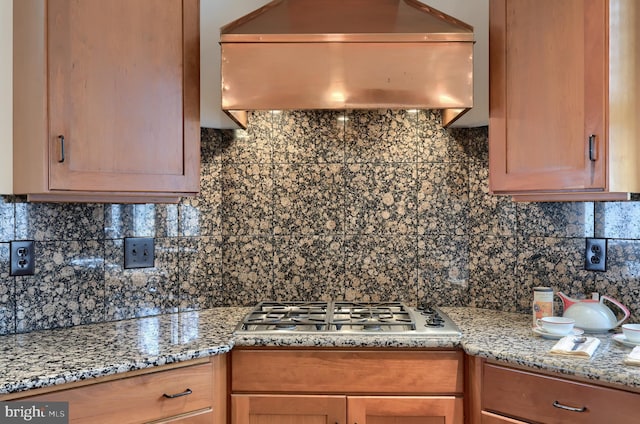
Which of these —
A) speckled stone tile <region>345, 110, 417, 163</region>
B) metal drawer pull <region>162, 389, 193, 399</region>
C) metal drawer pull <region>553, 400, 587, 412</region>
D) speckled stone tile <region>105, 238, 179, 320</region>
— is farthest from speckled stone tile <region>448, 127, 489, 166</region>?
metal drawer pull <region>162, 389, 193, 399</region>

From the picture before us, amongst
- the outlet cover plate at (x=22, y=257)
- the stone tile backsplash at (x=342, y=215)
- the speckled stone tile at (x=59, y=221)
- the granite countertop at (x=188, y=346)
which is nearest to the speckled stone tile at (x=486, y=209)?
the stone tile backsplash at (x=342, y=215)

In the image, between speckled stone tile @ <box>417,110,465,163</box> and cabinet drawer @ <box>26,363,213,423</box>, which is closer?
cabinet drawer @ <box>26,363,213,423</box>

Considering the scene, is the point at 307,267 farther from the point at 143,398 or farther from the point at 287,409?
the point at 143,398

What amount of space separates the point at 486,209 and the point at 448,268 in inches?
12.1

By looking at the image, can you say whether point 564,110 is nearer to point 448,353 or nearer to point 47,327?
point 448,353

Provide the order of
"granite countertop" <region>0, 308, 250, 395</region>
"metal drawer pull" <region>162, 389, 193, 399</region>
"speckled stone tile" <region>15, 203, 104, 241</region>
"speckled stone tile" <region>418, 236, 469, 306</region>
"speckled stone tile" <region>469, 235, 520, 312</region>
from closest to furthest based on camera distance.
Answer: "granite countertop" <region>0, 308, 250, 395</region> < "metal drawer pull" <region>162, 389, 193, 399</region> < "speckled stone tile" <region>15, 203, 104, 241</region> < "speckled stone tile" <region>469, 235, 520, 312</region> < "speckled stone tile" <region>418, 236, 469, 306</region>

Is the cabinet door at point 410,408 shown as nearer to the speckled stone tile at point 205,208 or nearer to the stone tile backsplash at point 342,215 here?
the stone tile backsplash at point 342,215

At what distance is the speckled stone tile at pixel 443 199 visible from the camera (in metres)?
2.25

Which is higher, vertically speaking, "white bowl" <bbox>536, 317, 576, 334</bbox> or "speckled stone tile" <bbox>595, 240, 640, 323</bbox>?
"speckled stone tile" <bbox>595, 240, 640, 323</bbox>

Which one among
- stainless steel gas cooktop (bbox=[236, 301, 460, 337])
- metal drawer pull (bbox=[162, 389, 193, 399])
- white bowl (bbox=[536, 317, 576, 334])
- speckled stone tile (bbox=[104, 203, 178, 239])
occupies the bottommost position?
metal drawer pull (bbox=[162, 389, 193, 399])

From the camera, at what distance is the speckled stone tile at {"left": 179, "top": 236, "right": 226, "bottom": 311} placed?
2.18m

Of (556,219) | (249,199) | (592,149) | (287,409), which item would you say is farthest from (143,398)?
(556,219)

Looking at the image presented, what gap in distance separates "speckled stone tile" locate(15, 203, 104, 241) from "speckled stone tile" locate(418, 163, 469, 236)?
135cm

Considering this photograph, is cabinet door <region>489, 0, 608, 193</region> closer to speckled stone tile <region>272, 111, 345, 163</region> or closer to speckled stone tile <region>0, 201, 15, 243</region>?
speckled stone tile <region>272, 111, 345, 163</region>
